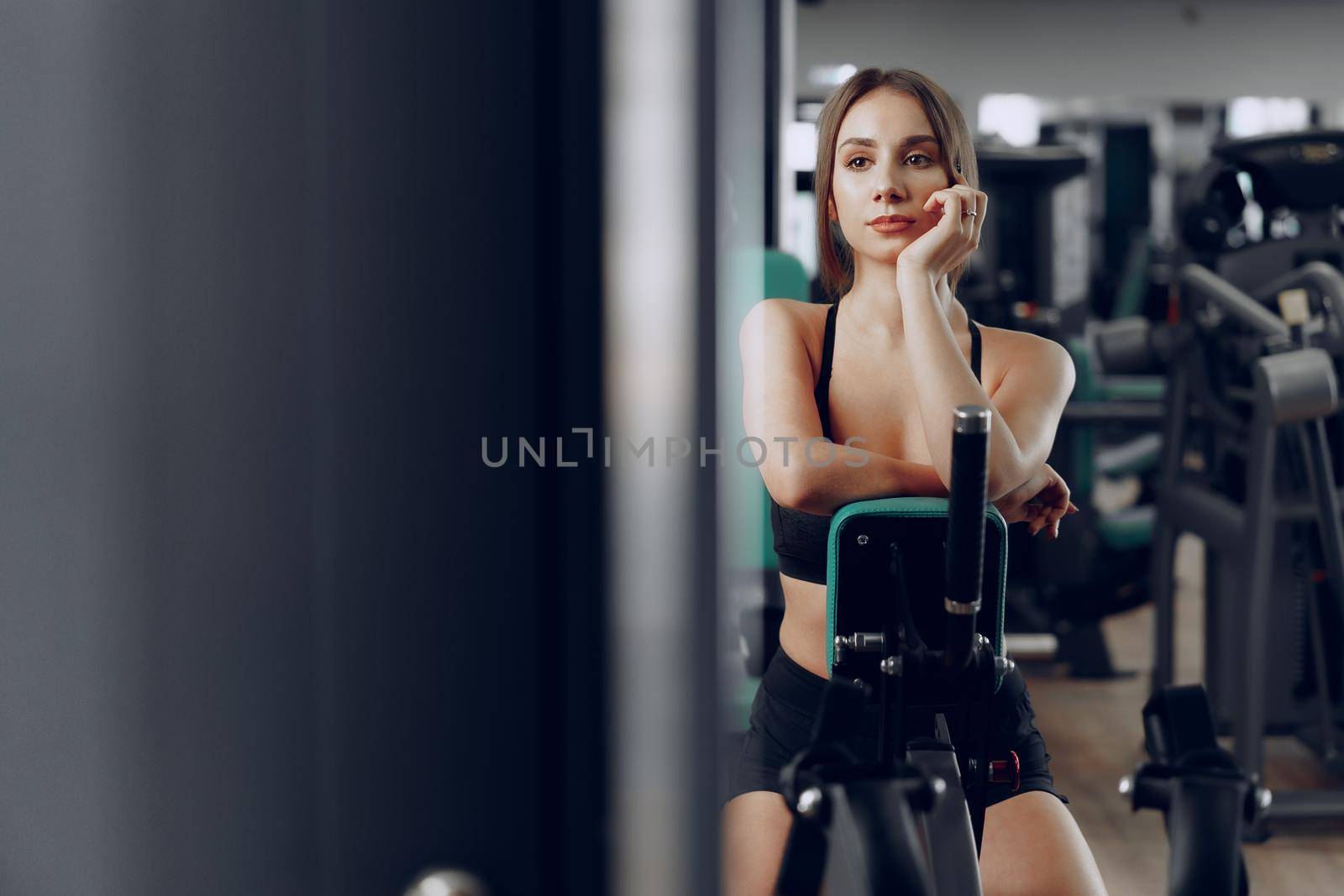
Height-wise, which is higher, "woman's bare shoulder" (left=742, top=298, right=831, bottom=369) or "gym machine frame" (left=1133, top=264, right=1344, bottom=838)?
"woman's bare shoulder" (left=742, top=298, right=831, bottom=369)

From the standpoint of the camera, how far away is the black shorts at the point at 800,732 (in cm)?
48

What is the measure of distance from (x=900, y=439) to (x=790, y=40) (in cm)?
24

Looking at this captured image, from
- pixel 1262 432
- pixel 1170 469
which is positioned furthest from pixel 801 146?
pixel 1170 469

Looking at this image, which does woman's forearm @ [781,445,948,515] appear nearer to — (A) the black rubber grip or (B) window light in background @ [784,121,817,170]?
(A) the black rubber grip

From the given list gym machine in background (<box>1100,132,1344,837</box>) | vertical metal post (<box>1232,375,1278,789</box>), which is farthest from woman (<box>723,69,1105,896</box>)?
vertical metal post (<box>1232,375,1278,789</box>)

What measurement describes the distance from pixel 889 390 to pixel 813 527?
0.07m

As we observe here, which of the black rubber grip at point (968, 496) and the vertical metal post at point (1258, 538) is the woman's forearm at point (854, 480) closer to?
the black rubber grip at point (968, 496)

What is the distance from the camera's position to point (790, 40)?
1.92 ft

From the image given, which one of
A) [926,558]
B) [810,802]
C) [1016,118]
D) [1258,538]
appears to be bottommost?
[1258,538]

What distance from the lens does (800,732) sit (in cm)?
52

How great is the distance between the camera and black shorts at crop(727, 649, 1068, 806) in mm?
476

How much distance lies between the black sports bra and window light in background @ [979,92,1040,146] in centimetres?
17

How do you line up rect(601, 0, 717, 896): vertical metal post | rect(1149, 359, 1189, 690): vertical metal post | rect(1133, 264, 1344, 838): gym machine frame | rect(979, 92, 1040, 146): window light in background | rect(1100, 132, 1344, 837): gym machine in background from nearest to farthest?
1. rect(601, 0, 717, 896): vertical metal post
2. rect(979, 92, 1040, 146): window light in background
3. rect(1100, 132, 1344, 837): gym machine in background
4. rect(1133, 264, 1344, 838): gym machine frame
5. rect(1149, 359, 1189, 690): vertical metal post

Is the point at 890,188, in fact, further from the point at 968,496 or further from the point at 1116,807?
the point at 1116,807
